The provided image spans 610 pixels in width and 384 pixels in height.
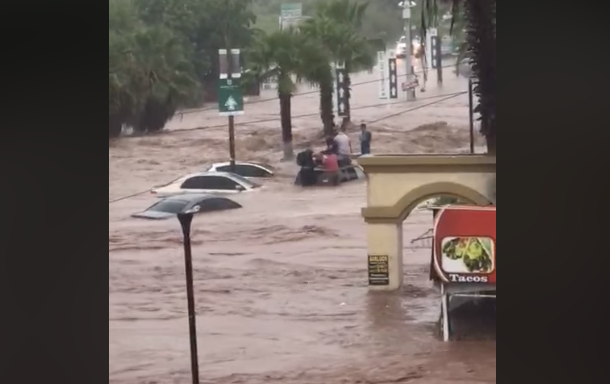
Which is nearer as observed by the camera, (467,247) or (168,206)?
(467,247)

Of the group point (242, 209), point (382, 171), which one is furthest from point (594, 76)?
point (242, 209)

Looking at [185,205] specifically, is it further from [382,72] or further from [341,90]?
[382,72]

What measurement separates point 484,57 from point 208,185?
3.94 ft

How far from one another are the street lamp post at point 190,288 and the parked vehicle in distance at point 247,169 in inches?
8.3

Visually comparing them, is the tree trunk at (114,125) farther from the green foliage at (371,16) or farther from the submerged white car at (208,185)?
the green foliage at (371,16)

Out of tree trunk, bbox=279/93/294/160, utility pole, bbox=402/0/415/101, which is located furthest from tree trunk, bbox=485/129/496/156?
tree trunk, bbox=279/93/294/160

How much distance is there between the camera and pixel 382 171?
305 centimetres

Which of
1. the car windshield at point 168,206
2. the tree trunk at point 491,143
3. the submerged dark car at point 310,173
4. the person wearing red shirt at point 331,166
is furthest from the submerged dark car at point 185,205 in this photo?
the tree trunk at point 491,143

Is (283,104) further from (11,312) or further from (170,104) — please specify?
(11,312)

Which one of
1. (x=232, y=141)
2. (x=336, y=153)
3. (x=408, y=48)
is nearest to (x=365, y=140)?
(x=336, y=153)

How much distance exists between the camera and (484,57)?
9.78 feet

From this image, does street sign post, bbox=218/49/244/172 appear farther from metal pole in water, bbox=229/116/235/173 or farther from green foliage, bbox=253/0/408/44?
green foliage, bbox=253/0/408/44

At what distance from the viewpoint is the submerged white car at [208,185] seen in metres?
3.08

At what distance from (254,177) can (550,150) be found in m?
1.15
